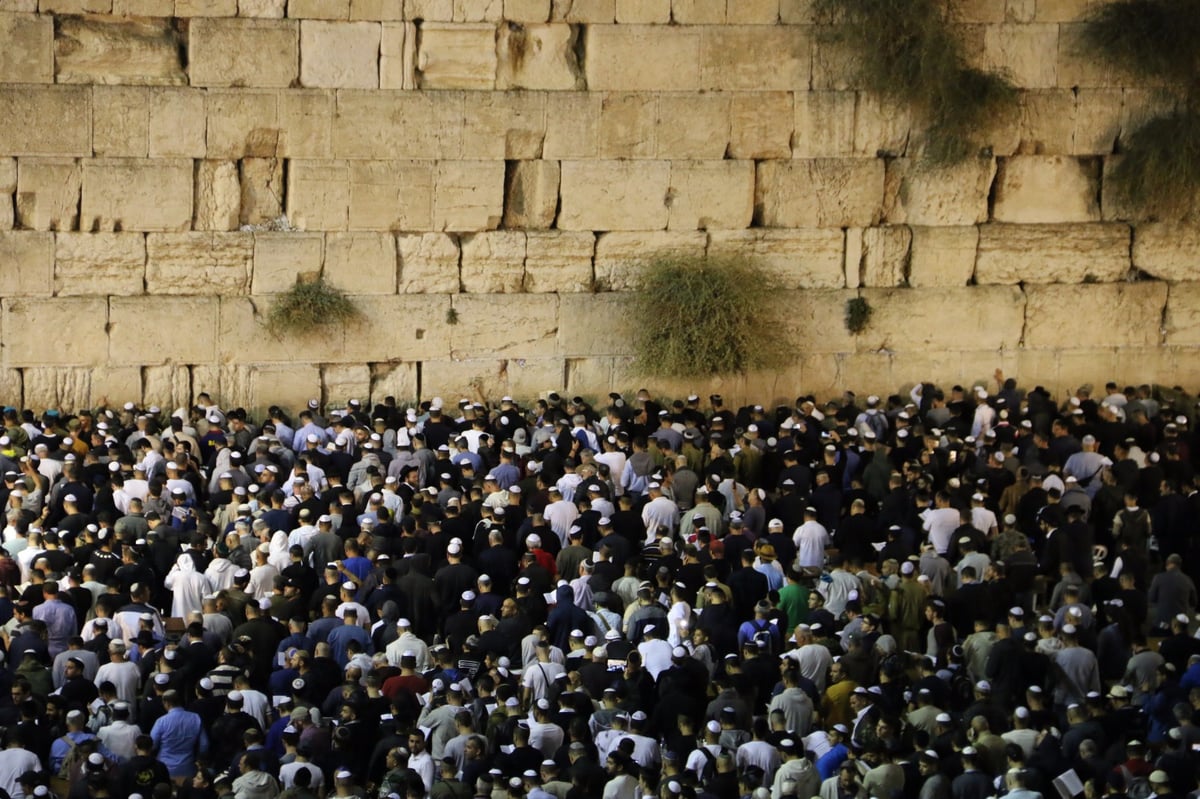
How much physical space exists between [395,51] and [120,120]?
3.00m

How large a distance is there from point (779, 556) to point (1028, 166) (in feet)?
25.6

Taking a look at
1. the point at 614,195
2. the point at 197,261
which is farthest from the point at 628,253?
the point at 197,261

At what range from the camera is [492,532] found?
16484mm

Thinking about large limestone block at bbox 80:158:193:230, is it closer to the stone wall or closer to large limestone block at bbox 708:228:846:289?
the stone wall

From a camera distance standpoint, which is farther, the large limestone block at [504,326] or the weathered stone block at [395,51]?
the large limestone block at [504,326]

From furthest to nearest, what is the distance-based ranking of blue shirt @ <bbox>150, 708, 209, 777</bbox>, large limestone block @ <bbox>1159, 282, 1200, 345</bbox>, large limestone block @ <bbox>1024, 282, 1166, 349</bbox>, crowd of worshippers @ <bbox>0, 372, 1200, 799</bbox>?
large limestone block @ <bbox>1159, 282, 1200, 345</bbox> < large limestone block @ <bbox>1024, 282, 1166, 349</bbox> < blue shirt @ <bbox>150, 708, 209, 777</bbox> < crowd of worshippers @ <bbox>0, 372, 1200, 799</bbox>

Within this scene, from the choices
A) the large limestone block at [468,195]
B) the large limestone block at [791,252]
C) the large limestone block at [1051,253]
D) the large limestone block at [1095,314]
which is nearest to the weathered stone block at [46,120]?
the large limestone block at [468,195]

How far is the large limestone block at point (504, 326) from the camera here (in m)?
21.8

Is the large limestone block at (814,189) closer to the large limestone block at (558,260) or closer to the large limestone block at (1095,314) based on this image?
the large limestone block at (558,260)

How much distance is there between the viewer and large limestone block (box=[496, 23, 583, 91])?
2156cm

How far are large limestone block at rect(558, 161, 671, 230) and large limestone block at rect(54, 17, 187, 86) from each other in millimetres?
4348

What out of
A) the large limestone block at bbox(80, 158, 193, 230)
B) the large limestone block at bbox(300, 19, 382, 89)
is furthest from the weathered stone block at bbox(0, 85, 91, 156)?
the large limestone block at bbox(300, 19, 382, 89)

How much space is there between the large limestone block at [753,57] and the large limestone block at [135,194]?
228 inches

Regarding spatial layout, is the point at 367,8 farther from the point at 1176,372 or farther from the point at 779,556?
the point at 1176,372
